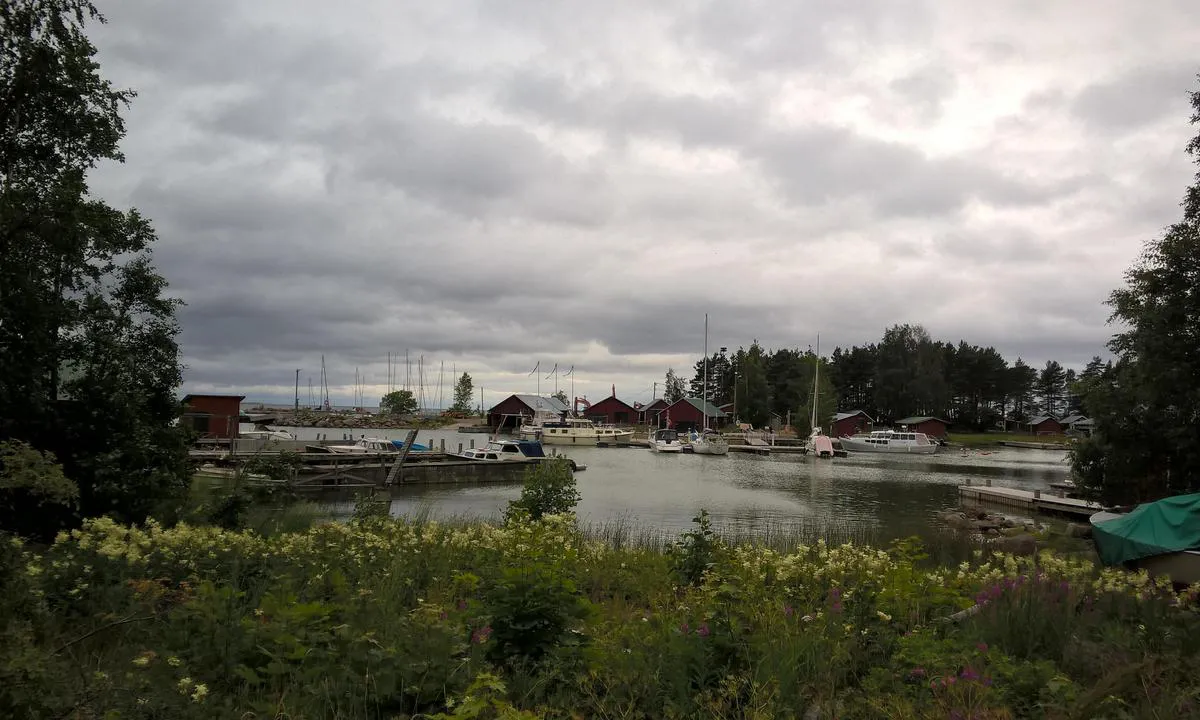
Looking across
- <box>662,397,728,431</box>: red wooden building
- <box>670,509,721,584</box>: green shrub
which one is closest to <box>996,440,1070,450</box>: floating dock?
<box>662,397,728,431</box>: red wooden building

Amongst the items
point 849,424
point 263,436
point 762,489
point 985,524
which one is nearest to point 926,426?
point 849,424

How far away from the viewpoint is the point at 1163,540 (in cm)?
1136

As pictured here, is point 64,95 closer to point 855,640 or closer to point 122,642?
point 122,642

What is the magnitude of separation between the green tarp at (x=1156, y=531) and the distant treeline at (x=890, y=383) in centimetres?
8672

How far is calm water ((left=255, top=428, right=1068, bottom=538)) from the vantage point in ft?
96.9

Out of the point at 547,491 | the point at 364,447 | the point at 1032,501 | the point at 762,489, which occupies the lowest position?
the point at 762,489

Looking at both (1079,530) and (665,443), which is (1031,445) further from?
(1079,530)

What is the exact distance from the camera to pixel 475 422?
431ft

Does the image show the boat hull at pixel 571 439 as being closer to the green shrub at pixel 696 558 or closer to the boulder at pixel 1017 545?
the boulder at pixel 1017 545

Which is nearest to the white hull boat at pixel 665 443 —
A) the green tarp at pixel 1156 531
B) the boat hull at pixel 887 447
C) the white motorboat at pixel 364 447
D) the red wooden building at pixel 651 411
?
the boat hull at pixel 887 447

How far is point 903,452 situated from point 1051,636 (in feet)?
282

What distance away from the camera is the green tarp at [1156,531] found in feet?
36.7

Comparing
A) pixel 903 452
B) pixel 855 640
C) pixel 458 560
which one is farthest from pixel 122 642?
pixel 903 452

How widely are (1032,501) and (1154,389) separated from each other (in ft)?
49.7
